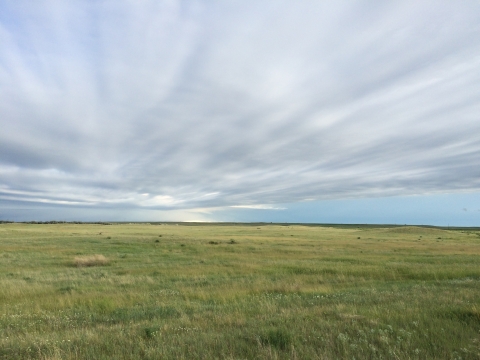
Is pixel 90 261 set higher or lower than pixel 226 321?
lower

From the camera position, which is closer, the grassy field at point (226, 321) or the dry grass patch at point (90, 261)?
the grassy field at point (226, 321)

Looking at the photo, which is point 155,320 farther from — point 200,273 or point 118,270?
point 118,270

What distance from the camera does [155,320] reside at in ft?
28.6

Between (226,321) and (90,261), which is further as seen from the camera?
(90,261)

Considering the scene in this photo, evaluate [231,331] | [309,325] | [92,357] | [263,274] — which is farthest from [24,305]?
[263,274]

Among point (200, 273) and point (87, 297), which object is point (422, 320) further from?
point (200, 273)

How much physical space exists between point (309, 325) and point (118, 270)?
16.5 meters

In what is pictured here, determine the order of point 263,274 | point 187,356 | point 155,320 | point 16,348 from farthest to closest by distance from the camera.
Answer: point 263,274 → point 155,320 → point 16,348 → point 187,356

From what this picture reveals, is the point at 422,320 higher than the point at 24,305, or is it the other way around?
the point at 422,320

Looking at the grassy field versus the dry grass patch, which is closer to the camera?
the grassy field

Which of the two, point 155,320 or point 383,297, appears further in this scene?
point 383,297

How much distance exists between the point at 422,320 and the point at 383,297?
349cm

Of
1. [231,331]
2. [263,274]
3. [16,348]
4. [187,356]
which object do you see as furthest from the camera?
[263,274]

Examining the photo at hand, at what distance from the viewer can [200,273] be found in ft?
63.3
